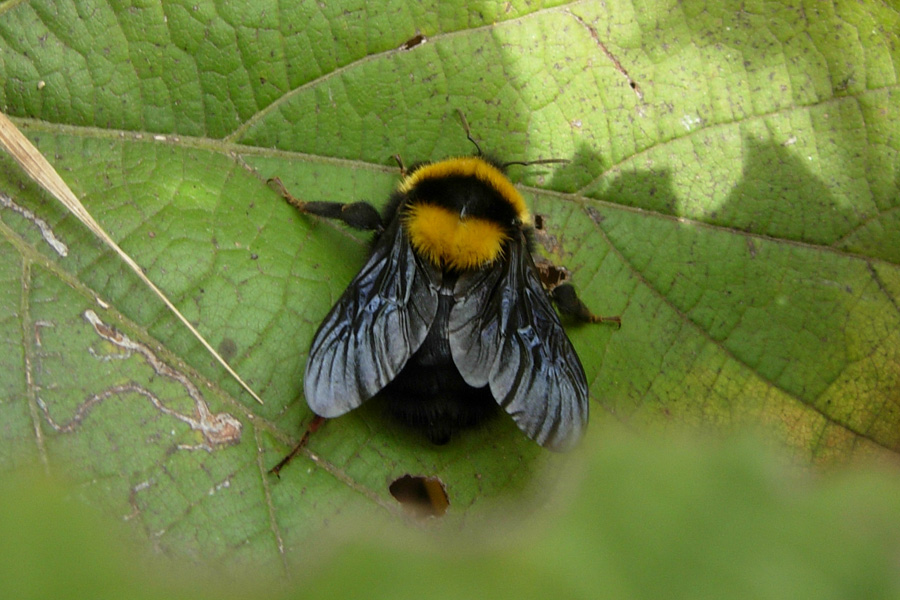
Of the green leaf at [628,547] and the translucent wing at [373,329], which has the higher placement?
the green leaf at [628,547]

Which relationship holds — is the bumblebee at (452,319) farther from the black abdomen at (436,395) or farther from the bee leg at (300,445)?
the bee leg at (300,445)

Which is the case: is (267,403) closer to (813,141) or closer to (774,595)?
(774,595)

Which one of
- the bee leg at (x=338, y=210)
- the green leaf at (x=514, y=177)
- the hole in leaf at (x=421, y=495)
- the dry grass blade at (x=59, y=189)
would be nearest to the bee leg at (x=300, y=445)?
the green leaf at (x=514, y=177)

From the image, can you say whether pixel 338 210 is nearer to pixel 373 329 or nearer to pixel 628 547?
pixel 373 329

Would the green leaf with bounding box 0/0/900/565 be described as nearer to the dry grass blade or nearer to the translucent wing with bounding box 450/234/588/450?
the dry grass blade

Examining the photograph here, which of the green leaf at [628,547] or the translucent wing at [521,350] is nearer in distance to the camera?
the green leaf at [628,547]

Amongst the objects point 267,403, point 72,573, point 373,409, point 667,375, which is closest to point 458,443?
point 373,409
